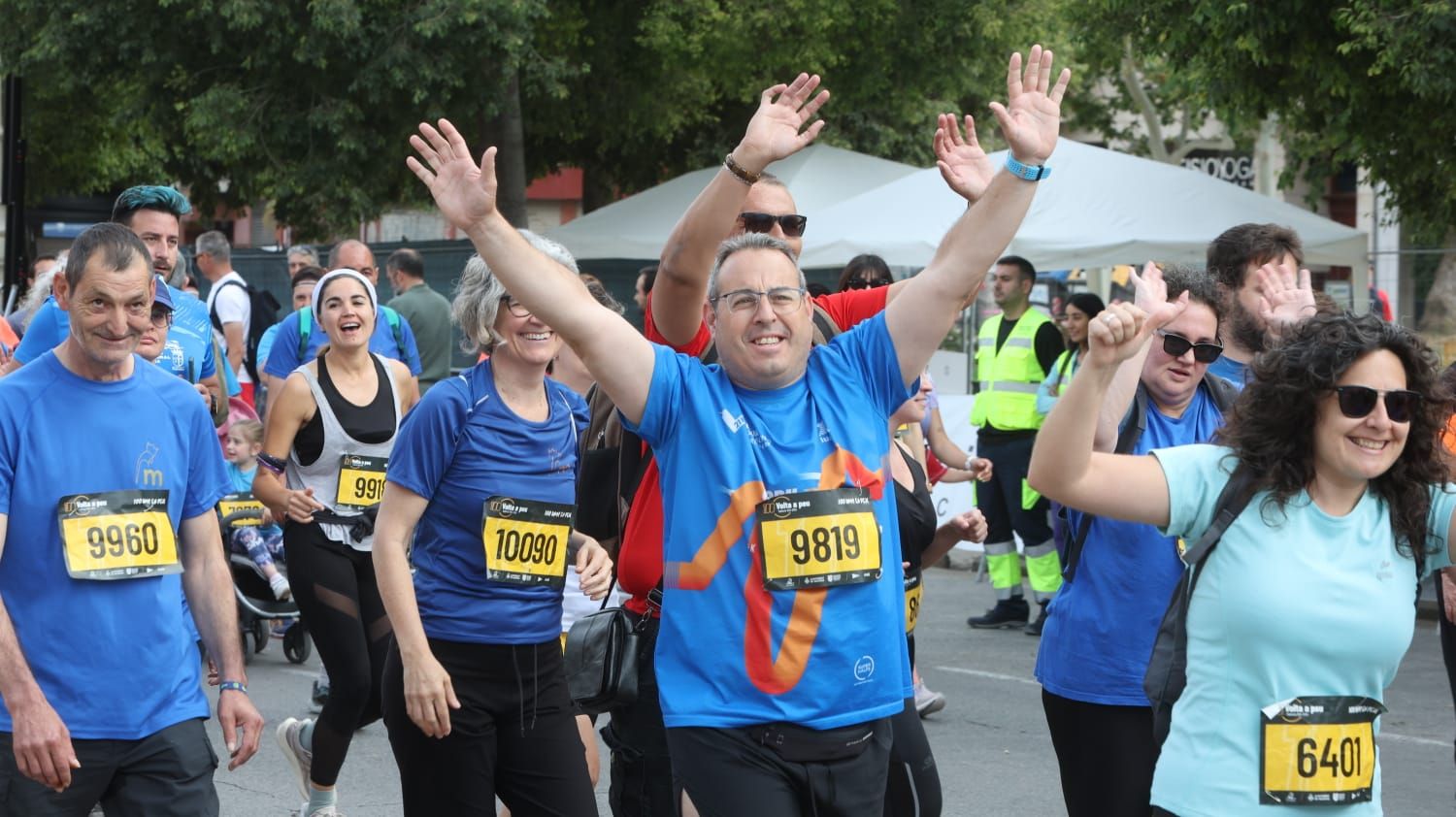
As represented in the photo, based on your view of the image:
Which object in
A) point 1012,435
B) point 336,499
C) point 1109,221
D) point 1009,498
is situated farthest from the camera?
point 1109,221

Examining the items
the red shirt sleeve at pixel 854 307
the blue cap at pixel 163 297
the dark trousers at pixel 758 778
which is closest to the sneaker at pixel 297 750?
the blue cap at pixel 163 297

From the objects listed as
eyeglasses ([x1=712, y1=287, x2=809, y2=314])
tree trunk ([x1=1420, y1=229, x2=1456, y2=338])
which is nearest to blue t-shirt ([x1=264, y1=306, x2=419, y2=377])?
eyeglasses ([x1=712, y1=287, x2=809, y2=314])

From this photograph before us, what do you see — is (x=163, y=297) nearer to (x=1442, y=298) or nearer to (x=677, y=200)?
(x=1442, y=298)

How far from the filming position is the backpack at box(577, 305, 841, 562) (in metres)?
4.55

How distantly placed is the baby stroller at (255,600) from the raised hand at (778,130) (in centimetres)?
661

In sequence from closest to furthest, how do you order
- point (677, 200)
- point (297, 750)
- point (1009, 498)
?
point (297, 750)
point (1009, 498)
point (677, 200)

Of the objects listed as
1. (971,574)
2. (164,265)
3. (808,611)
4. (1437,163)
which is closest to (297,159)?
(971,574)

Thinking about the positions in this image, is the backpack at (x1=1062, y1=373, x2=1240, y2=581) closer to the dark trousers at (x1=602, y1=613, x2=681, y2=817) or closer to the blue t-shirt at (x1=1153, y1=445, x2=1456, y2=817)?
the blue t-shirt at (x1=1153, y1=445, x2=1456, y2=817)

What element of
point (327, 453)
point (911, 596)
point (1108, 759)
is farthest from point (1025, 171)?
point (327, 453)

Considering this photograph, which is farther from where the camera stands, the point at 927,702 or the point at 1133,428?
the point at 927,702

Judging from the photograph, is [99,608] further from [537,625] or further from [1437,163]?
[1437,163]

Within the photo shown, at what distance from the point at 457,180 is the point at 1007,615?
849 centimetres

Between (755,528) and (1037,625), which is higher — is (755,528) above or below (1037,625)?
above

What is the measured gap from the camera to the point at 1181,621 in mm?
3613
